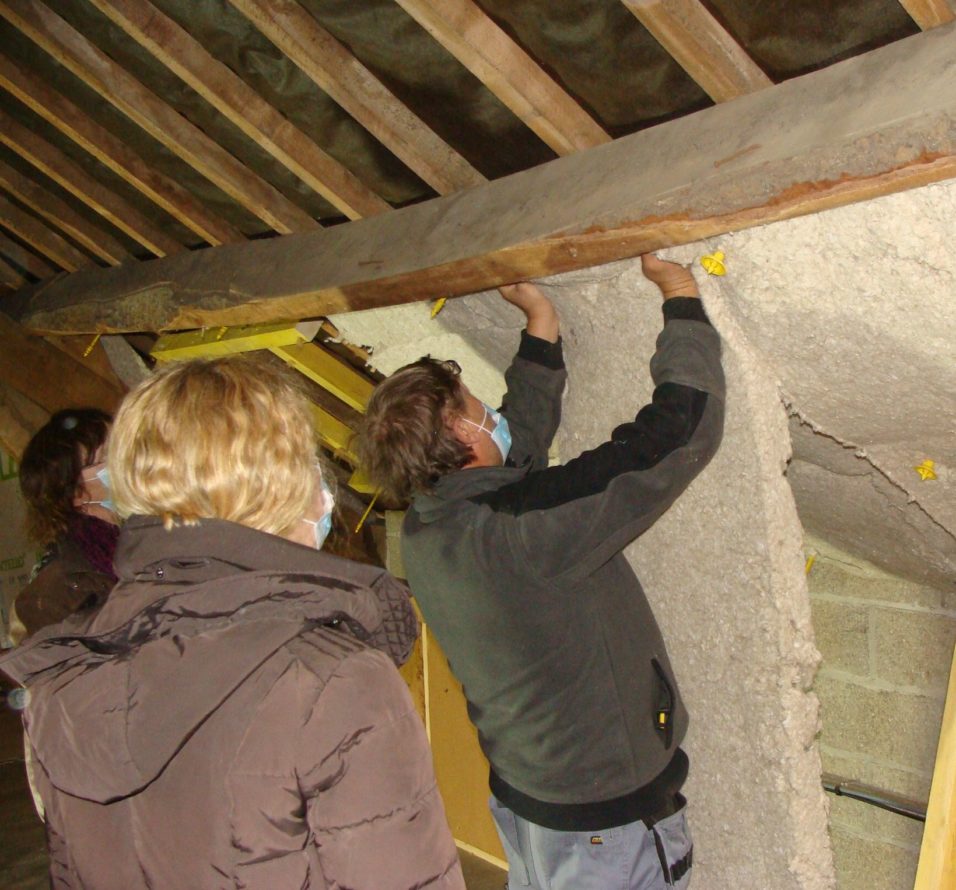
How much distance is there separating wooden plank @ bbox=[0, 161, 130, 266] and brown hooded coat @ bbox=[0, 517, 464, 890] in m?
2.37

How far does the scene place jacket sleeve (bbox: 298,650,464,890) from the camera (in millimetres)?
1066

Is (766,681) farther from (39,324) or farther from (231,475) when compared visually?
(39,324)

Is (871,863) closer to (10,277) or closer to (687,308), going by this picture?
(687,308)

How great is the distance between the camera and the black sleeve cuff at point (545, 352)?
2088 mm

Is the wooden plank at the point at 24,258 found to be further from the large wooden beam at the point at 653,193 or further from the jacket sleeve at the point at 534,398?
the jacket sleeve at the point at 534,398

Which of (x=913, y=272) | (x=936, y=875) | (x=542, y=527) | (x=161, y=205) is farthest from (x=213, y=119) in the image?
(x=936, y=875)

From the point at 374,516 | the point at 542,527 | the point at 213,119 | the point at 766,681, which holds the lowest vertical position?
the point at 766,681

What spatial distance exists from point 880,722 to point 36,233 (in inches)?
126

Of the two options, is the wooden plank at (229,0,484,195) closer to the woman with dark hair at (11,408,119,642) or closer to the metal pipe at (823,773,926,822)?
the woman with dark hair at (11,408,119,642)

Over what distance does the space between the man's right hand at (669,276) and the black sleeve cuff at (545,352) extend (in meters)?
0.41

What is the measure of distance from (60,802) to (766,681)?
128 cm

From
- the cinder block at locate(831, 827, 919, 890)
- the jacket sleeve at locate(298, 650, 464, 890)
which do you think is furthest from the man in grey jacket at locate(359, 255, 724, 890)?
the cinder block at locate(831, 827, 919, 890)

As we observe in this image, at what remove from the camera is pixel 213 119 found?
2426mm

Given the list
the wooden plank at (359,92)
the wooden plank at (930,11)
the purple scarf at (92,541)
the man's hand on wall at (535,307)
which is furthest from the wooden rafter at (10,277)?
the wooden plank at (930,11)
